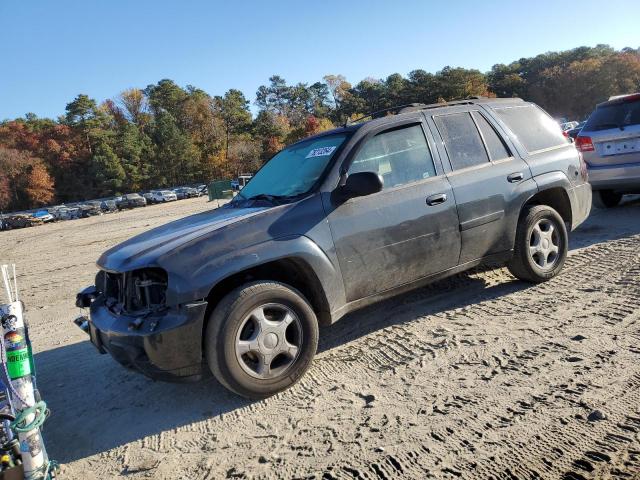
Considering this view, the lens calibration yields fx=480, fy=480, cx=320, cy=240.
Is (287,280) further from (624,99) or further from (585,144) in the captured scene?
(624,99)

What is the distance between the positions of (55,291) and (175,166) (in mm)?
80773

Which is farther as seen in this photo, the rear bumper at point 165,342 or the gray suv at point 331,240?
the gray suv at point 331,240

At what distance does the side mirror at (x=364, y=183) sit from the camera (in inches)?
141

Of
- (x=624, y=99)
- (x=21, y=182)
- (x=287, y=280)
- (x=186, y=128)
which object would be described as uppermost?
(x=186, y=128)

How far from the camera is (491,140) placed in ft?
15.3

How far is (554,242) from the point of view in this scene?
496 cm

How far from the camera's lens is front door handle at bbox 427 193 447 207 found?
4.05m

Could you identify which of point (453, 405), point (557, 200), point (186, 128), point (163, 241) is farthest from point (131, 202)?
point (453, 405)

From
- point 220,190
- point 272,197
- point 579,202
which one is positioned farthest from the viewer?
point 220,190

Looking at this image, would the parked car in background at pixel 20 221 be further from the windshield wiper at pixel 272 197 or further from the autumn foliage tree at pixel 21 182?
the windshield wiper at pixel 272 197

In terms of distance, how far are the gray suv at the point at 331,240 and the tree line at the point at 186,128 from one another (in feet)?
227

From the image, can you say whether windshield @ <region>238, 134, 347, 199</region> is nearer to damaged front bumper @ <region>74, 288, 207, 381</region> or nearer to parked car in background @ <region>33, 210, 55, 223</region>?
damaged front bumper @ <region>74, 288, 207, 381</region>

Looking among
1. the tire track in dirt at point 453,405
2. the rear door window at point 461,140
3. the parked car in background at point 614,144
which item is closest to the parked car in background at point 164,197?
the parked car in background at point 614,144

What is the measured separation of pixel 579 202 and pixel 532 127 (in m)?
0.97
